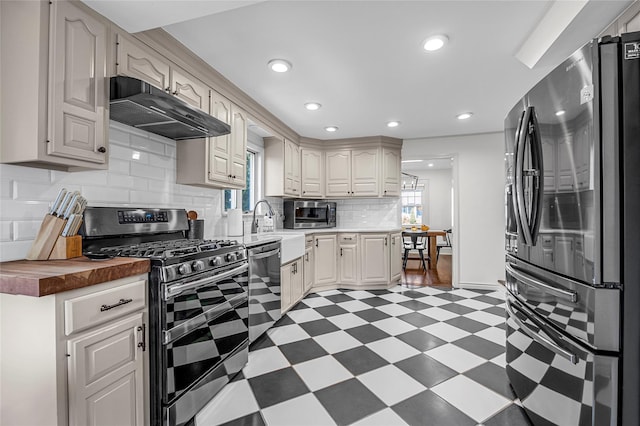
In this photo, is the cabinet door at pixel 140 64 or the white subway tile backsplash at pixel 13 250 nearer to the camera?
the white subway tile backsplash at pixel 13 250

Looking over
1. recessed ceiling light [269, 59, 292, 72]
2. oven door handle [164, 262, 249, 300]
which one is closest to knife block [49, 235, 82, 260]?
oven door handle [164, 262, 249, 300]

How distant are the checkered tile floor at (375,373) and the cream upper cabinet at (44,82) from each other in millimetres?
1540

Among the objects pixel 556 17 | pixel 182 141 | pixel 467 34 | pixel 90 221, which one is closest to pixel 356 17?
pixel 467 34

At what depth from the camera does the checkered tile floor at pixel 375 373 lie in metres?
1.65

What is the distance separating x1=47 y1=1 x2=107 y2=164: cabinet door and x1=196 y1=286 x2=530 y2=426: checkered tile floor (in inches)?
A: 60.1

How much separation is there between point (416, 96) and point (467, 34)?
3.53 feet

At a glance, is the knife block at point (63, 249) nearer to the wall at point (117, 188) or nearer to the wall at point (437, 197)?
the wall at point (117, 188)

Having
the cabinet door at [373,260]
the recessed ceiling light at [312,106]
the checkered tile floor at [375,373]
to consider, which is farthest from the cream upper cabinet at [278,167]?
the checkered tile floor at [375,373]

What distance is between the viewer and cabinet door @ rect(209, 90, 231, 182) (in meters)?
2.38

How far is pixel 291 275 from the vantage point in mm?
3273

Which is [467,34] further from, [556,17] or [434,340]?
[434,340]

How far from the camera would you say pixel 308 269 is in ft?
12.8

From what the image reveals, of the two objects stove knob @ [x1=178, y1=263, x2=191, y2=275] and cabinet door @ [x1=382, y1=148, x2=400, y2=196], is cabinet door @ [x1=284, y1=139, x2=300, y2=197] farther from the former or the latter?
stove knob @ [x1=178, y1=263, x2=191, y2=275]

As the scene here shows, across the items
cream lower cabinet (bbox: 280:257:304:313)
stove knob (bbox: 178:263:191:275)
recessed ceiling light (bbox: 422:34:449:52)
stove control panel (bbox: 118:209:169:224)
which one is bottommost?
cream lower cabinet (bbox: 280:257:304:313)
